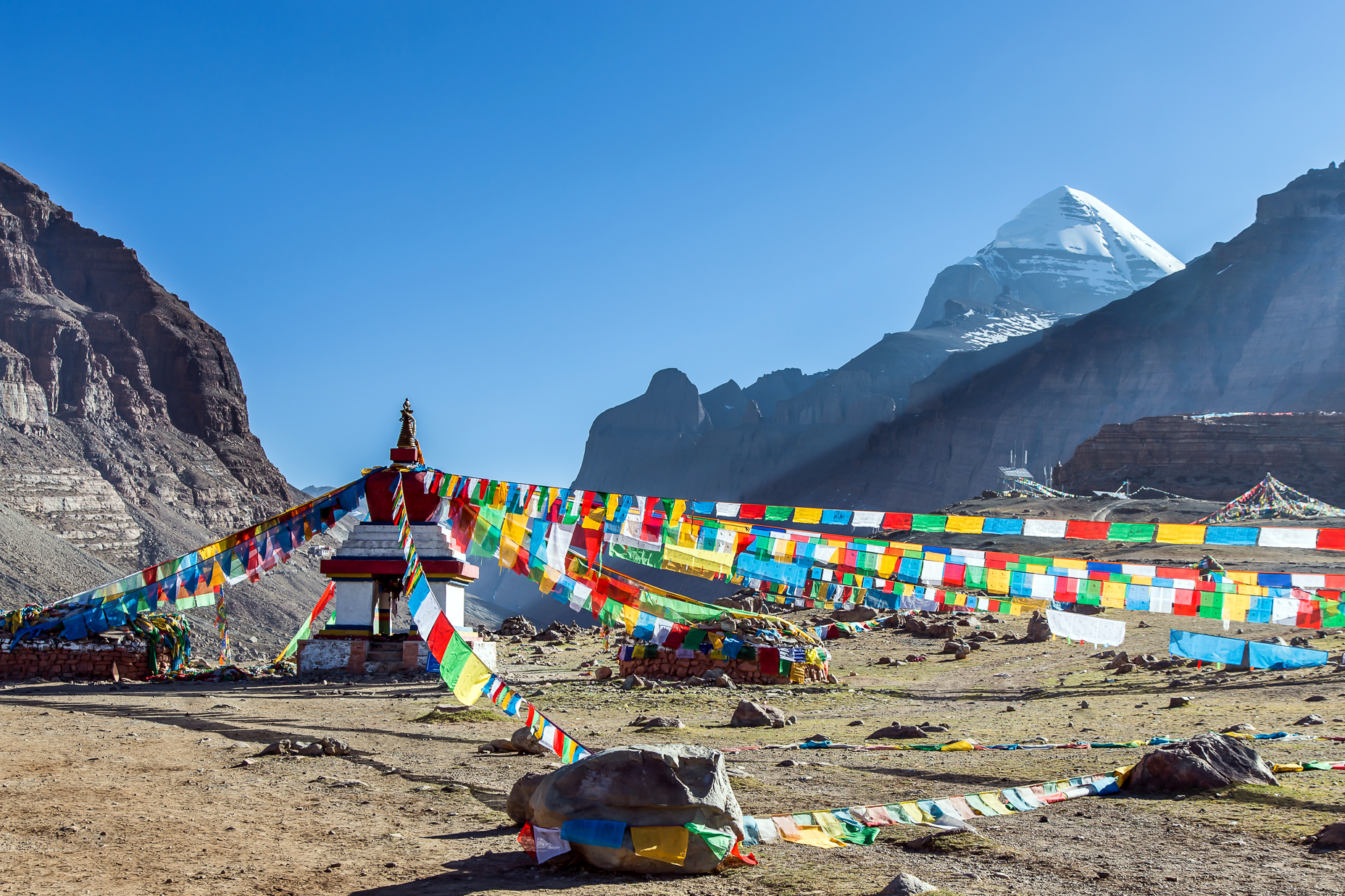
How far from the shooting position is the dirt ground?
17.6 ft

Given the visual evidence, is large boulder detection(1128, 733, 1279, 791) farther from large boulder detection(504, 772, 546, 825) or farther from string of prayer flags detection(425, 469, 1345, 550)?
large boulder detection(504, 772, 546, 825)

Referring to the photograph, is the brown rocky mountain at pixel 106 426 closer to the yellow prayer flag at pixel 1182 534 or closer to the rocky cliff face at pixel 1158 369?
the yellow prayer flag at pixel 1182 534

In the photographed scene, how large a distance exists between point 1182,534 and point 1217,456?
9503cm

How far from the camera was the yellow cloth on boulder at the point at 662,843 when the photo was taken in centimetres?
540

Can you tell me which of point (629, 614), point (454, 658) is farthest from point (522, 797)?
point (629, 614)

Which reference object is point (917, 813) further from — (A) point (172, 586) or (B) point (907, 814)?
(A) point (172, 586)

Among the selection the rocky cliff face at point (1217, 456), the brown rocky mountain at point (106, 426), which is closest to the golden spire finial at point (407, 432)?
the brown rocky mountain at point (106, 426)

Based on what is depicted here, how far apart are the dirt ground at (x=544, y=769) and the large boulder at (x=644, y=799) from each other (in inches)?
5.4

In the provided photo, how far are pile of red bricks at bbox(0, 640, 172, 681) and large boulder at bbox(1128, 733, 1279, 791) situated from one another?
1815 centimetres

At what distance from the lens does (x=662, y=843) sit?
213 inches

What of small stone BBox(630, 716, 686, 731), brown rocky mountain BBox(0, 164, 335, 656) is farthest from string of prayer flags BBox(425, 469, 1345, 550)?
brown rocky mountain BBox(0, 164, 335, 656)

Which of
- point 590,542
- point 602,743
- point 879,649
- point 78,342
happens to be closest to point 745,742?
point 602,743

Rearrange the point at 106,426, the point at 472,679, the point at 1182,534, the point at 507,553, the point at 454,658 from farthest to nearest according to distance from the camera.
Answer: the point at 106,426 < the point at 507,553 < the point at 1182,534 < the point at 454,658 < the point at 472,679

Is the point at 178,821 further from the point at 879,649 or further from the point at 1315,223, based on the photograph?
the point at 1315,223
